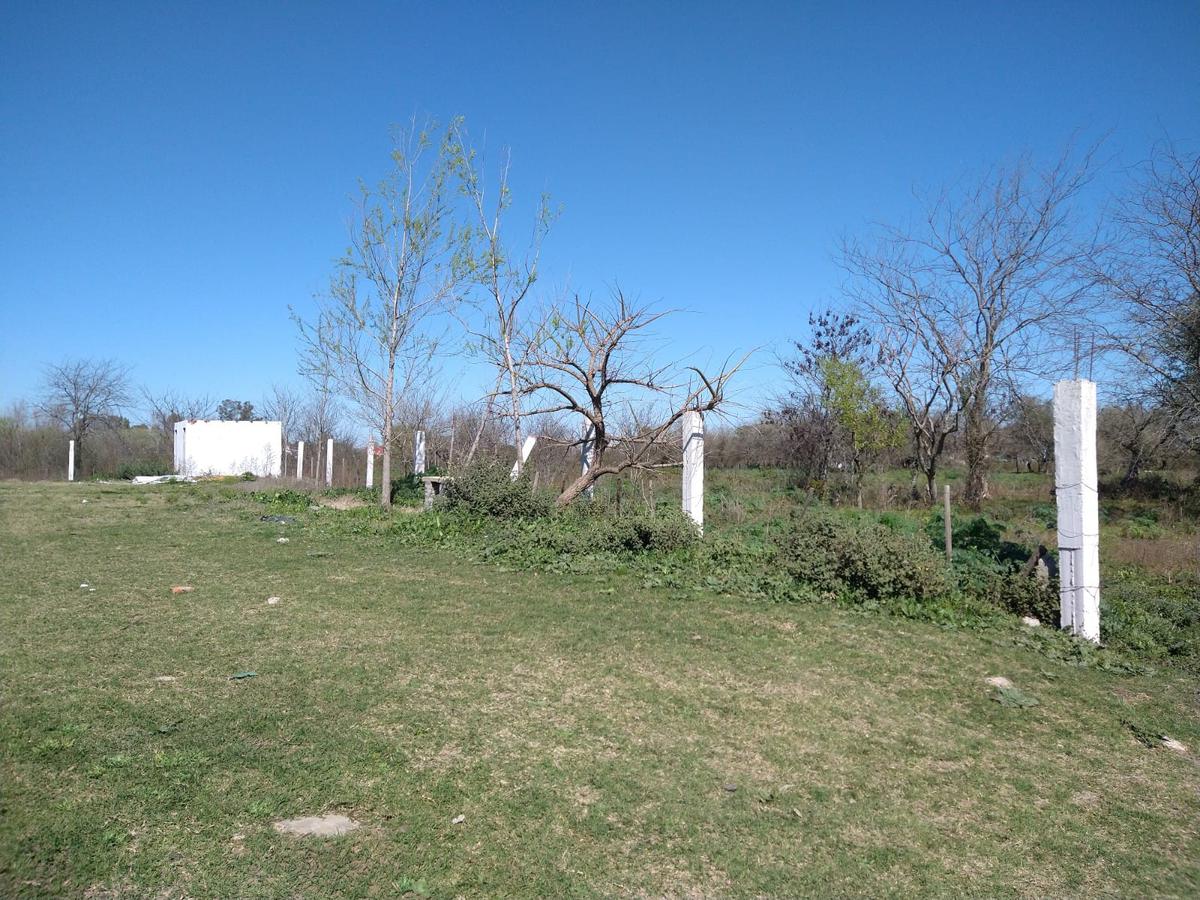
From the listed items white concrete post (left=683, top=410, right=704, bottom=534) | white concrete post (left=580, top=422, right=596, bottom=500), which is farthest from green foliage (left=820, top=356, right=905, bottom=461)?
white concrete post (left=683, top=410, right=704, bottom=534)

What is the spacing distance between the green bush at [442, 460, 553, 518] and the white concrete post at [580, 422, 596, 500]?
80 cm

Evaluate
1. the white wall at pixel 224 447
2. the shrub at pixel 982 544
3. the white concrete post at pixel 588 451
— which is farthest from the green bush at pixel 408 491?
the white wall at pixel 224 447

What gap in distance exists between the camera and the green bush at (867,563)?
25.1ft

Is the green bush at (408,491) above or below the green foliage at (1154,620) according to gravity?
above

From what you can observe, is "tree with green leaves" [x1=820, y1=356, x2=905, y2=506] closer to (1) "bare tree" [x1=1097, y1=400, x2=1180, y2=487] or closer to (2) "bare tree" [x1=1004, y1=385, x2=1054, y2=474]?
(2) "bare tree" [x1=1004, y1=385, x2=1054, y2=474]

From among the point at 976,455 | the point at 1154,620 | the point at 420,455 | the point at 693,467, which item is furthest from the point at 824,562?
the point at 976,455

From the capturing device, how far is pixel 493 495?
12461 mm

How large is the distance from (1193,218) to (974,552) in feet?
25.7

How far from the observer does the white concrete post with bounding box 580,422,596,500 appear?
1309 cm

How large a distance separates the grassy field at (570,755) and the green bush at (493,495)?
→ 4.74m

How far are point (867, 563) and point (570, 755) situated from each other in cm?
453

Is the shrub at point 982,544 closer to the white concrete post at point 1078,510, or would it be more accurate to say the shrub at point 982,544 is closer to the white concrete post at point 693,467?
the white concrete post at point 1078,510

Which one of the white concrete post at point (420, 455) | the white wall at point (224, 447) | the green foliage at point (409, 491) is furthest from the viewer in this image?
the white wall at point (224, 447)

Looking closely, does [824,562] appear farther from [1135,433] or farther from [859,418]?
[1135,433]
